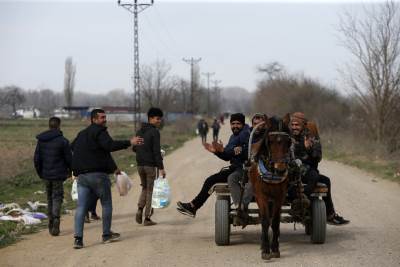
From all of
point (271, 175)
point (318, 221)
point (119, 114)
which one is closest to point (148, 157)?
point (318, 221)

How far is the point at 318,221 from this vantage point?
917cm

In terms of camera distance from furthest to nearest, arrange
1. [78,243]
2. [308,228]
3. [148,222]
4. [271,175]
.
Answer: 1. [148,222]
2. [308,228]
3. [78,243]
4. [271,175]

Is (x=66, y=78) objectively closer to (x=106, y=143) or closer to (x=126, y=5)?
(x=126, y=5)

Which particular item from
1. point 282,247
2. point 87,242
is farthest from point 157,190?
point 282,247

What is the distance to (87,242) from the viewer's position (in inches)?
385

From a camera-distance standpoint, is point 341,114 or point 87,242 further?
point 341,114

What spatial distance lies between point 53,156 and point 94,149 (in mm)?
1488

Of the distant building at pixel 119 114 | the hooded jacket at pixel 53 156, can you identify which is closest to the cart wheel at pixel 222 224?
the hooded jacket at pixel 53 156

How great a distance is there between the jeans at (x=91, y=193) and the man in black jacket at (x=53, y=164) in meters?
1.22

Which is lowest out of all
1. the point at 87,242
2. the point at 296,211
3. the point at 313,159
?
the point at 87,242

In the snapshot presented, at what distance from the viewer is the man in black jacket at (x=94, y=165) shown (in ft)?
30.7

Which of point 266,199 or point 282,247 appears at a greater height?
point 266,199

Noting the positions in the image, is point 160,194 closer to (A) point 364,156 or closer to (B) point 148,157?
(B) point 148,157

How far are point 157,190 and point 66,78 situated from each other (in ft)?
360
